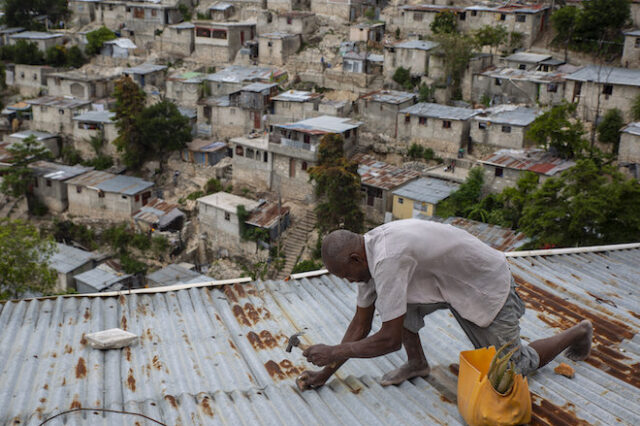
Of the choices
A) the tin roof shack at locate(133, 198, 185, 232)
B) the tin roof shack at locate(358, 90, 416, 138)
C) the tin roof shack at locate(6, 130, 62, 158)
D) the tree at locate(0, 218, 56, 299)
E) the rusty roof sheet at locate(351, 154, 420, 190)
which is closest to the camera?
the tree at locate(0, 218, 56, 299)

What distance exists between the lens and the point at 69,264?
2166cm

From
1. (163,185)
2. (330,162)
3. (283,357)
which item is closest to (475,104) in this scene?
(330,162)

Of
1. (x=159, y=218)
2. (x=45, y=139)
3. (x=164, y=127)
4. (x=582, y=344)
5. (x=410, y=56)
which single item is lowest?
(x=159, y=218)

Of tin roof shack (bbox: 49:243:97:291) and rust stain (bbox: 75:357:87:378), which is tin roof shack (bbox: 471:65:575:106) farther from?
rust stain (bbox: 75:357:87:378)

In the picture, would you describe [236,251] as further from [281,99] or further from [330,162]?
[281,99]

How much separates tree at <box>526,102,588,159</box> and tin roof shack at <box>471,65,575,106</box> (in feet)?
11.5

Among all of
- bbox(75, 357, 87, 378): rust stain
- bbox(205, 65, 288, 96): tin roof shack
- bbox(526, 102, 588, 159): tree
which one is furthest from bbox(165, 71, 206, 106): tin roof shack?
bbox(75, 357, 87, 378): rust stain

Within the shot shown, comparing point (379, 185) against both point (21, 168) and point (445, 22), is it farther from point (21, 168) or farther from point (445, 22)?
point (21, 168)

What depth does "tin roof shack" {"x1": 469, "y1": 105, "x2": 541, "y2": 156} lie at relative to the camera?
21.7 meters

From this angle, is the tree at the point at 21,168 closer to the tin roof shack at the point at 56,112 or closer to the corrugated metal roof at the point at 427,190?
the tin roof shack at the point at 56,112

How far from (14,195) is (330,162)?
1470 centimetres

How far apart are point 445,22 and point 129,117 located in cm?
1484

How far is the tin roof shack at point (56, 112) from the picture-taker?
98.2ft

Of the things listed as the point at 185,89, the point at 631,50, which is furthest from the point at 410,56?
the point at 185,89
